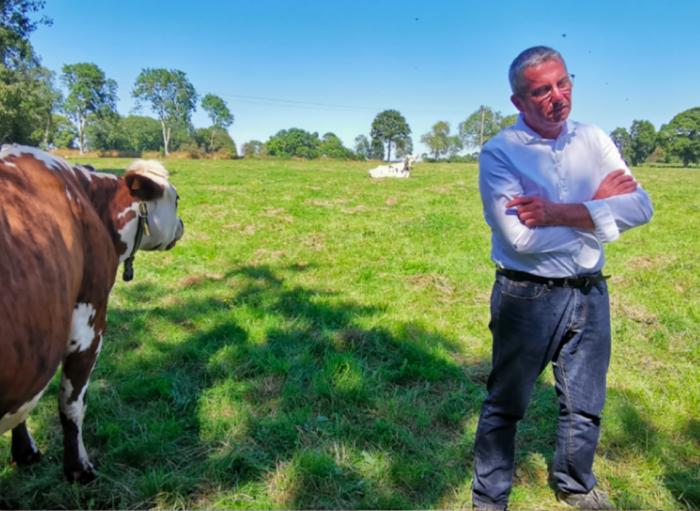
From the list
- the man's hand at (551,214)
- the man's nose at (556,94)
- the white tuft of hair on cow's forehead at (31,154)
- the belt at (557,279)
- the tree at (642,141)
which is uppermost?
the tree at (642,141)

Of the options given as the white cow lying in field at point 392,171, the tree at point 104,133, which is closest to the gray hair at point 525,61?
the white cow lying in field at point 392,171

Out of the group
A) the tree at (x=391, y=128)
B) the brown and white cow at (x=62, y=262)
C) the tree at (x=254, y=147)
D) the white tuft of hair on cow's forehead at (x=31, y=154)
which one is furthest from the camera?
the tree at (x=254, y=147)

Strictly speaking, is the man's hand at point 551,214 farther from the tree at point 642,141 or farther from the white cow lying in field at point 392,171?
the tree at point 642,141

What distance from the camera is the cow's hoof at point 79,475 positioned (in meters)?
2.68

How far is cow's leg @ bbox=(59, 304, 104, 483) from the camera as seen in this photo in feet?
8.34

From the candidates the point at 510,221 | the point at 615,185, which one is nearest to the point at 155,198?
the point at 510,221

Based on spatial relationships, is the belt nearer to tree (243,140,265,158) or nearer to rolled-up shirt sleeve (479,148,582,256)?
rolled-up shirt sleeve (479,148,582,256)

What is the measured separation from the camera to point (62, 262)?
214 cm

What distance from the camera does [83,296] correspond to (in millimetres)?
2494

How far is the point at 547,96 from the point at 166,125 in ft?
317

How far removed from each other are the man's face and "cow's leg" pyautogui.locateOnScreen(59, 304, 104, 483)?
97.6 inches

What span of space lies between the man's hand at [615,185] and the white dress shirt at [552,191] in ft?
0.11

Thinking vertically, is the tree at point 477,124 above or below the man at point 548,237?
above

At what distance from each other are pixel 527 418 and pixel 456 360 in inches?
38.4
